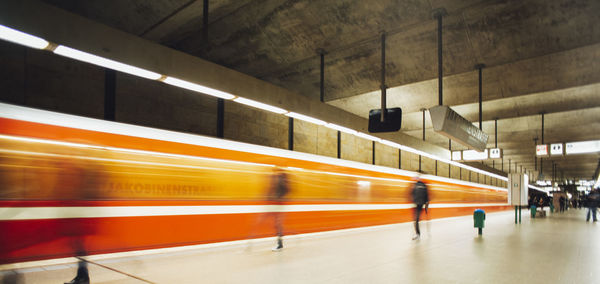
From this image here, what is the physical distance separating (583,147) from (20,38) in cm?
1605

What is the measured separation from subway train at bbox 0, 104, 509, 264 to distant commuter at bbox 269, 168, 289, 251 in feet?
0.44

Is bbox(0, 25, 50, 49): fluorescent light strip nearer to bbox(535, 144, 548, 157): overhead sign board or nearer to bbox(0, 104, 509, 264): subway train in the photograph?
bbox(0, 104, 509, 264): subway train

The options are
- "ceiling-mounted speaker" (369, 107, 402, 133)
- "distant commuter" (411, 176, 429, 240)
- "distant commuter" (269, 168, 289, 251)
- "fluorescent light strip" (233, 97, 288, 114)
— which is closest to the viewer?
"fluorescent light strip" (233, 97, 288, 114)

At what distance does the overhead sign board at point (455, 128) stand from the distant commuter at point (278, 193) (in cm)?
310

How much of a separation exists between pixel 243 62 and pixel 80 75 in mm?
3083

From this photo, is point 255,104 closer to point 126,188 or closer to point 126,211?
point 126,188

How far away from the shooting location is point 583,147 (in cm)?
1272

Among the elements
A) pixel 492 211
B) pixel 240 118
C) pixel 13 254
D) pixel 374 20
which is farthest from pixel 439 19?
pixel 492 211

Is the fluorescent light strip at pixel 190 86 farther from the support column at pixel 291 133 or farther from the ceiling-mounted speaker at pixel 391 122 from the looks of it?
the support column at pixel 291 133

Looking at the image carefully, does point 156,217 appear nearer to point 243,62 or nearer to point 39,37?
point 39,37

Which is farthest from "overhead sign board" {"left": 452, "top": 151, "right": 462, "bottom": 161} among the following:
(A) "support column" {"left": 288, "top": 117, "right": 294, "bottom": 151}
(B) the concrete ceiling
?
(A) "support column" {"left": 288, "top": 117, "right": 294, "bottom": 151}

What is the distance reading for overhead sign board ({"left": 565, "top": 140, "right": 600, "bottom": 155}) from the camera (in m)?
12.5

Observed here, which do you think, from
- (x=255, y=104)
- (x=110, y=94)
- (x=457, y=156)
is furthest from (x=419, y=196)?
(x=110, y=94)

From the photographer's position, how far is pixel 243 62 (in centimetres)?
763
